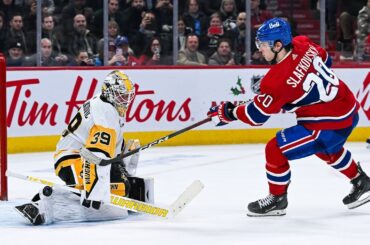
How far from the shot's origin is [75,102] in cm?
949

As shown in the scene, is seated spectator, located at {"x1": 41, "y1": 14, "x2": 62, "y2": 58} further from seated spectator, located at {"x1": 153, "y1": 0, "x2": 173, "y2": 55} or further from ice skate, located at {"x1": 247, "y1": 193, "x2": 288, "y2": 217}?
ice skate, located at {"x1": 247, "y1": 193, "x2": 288, "y2": 217}

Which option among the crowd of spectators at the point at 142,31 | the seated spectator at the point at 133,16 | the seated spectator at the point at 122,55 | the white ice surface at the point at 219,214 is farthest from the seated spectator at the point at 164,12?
the white ice surface at the point at 219,214

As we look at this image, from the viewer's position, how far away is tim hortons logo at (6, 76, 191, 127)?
923 centimetres

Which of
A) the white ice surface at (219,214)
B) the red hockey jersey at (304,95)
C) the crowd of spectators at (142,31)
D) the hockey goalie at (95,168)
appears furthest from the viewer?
the crowd of spectators at (142,31)

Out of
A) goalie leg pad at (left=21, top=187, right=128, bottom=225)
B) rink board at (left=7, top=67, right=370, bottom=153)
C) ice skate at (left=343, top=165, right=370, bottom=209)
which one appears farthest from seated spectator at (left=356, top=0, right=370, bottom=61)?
goalie leg pad at (left=21, top=187, right=128, bottom=225)

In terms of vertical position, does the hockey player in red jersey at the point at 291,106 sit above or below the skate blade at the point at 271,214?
above

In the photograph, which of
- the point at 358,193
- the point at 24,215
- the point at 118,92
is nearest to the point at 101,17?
the point at 118,92

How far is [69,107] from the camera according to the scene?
9.48m

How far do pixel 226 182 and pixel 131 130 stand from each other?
2519 mm

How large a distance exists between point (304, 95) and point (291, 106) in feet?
0.38

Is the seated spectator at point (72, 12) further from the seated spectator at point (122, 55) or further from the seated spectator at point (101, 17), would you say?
the seated spectator at point (122, 55)

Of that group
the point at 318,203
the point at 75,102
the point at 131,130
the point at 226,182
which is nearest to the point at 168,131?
the point at 131,130

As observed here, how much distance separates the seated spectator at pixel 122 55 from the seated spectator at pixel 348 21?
7.51 ft

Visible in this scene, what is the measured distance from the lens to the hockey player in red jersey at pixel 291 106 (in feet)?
18.1
